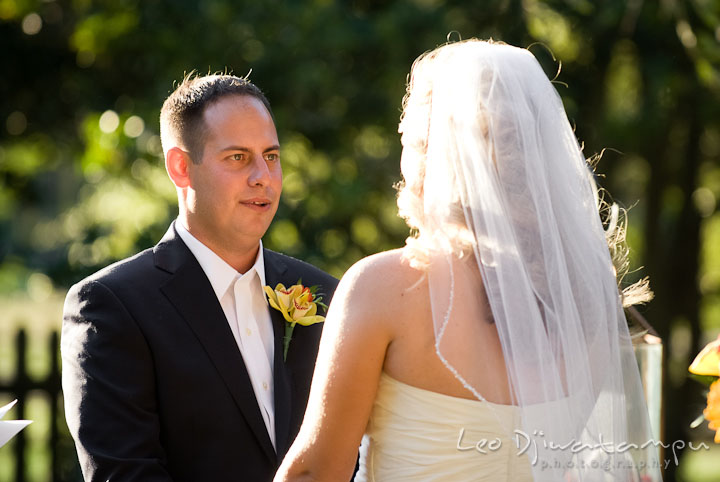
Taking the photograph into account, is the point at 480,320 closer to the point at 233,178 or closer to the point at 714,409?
the point at 714,409

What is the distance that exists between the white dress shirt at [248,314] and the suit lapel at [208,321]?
0.04m

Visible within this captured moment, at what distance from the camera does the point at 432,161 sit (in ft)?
7.52

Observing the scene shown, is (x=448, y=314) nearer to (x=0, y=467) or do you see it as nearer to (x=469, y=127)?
(x=469, y=127)

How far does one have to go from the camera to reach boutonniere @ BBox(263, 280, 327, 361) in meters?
2.95

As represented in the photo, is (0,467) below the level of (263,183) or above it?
below

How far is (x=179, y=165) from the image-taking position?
309cm

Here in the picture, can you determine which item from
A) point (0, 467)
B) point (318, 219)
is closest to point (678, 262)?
point (318, 219)

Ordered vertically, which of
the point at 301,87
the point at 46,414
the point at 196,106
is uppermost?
the point at 301,87

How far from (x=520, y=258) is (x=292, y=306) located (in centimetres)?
98

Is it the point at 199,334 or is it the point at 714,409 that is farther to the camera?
the point at 199,334

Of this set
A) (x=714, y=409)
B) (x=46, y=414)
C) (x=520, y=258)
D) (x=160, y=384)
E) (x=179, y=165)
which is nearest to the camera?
(x=520, y=258)

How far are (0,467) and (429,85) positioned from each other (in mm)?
10024

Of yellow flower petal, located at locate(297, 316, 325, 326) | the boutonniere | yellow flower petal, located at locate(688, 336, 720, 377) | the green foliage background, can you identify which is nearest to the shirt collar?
the boutonniere

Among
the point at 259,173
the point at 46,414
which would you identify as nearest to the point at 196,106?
the point at 259,173
